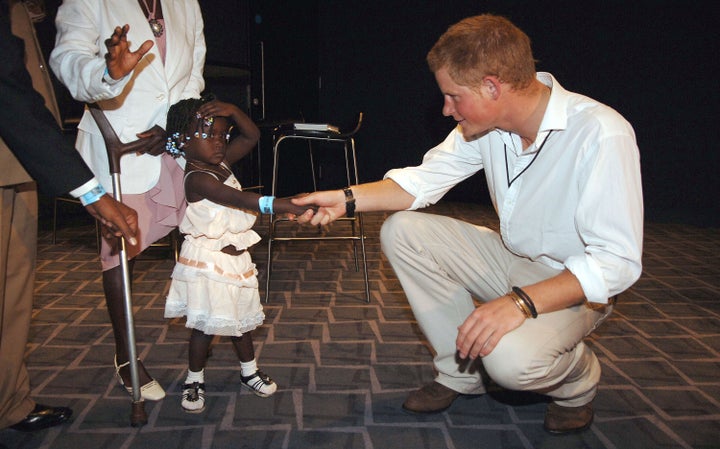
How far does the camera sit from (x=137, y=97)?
2.15 m

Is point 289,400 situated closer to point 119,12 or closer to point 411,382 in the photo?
point 411,382

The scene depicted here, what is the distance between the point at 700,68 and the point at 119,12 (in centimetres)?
678

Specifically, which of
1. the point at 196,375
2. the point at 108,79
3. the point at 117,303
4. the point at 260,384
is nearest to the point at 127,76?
the point at 108,79

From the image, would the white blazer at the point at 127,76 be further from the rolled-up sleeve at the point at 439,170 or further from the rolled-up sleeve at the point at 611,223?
the rolled-up sleeve at the point at 611,223

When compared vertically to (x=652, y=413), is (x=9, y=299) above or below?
above

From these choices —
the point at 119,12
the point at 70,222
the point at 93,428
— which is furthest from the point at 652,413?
the point at 70,222

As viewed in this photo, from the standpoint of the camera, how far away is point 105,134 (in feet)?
6.66

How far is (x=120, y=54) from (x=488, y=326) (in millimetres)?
1440

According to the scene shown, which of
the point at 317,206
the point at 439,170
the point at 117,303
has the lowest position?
the point at 117,303

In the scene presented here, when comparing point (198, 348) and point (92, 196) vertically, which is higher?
point (92, 196)

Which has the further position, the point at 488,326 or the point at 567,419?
the point at 567,419

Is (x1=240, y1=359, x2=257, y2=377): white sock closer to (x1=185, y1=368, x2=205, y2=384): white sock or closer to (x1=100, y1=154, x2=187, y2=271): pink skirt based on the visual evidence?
(x1=185, y1=368, x2=205, y2=384): white sock

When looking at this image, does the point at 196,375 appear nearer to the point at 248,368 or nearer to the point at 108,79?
the point at 248,368

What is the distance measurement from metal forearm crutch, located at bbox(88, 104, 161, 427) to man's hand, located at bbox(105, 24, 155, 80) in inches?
11.5
